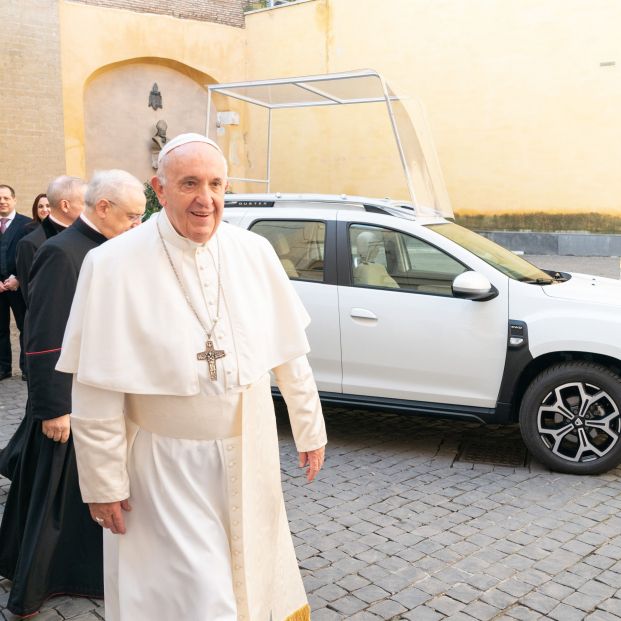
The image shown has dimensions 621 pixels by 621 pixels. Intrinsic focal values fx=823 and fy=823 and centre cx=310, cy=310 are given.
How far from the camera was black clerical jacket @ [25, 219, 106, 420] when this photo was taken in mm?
3340

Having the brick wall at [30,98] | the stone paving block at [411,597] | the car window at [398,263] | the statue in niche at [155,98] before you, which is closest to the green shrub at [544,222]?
the statue in niche at [155,98]

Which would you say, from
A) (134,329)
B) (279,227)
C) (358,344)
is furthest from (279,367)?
(279,227)

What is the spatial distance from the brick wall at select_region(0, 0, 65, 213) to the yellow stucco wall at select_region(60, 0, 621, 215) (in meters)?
0.95

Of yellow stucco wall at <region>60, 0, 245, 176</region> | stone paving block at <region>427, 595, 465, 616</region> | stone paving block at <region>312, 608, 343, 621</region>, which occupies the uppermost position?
yellow stucco wall at <region>60, 0, 245, 176</region>

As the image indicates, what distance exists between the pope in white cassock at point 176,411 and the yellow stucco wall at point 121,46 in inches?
702

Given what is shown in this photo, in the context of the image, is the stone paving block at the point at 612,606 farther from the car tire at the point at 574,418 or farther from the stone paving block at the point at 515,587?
the car tire at the point at 574,418

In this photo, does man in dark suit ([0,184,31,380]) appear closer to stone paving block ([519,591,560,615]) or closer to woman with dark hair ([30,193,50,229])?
woman with dark hair ([30,193,50,229])

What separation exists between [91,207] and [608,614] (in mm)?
2848

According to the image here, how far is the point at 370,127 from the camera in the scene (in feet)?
71.7

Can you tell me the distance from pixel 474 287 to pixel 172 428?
A: 130 inches

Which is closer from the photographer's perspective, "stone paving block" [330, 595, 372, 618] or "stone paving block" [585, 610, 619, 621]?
"stone paving block" [585, 610, 619, 621]

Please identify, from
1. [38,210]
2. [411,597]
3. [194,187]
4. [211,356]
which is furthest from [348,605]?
[38,210]

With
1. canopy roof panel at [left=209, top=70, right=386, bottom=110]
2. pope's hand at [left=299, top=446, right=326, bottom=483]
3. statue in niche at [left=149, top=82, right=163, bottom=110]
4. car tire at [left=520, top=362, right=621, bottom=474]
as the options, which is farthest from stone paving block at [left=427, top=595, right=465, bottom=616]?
statue in niche at [left=149, top=82, right=163, bottom=110]

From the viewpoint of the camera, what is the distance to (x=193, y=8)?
22016 millimetres
